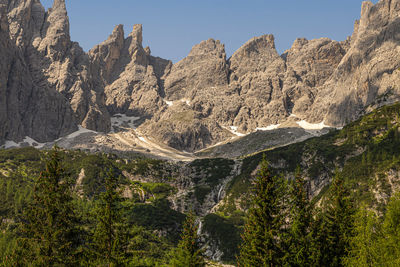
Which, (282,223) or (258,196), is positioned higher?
(258,196)

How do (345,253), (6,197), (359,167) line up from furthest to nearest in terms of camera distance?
(359,167), (6,197), (345,253)

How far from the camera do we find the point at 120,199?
1869 inches

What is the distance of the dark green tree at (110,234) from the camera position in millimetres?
43375

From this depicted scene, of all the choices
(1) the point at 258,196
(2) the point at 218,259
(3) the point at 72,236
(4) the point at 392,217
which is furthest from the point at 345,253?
(2) the point at 218,259

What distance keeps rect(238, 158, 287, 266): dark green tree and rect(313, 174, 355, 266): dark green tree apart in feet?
25.1

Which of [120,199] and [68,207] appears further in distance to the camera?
[120,199]

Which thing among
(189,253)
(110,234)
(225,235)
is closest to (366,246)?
(189,253)

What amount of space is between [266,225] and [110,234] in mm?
18813

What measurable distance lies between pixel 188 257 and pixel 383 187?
428 ft

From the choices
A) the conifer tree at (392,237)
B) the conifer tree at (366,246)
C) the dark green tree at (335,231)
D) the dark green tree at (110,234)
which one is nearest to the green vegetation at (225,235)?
the dark green tree at (335,231)

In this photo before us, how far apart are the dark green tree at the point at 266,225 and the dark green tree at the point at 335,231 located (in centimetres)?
765

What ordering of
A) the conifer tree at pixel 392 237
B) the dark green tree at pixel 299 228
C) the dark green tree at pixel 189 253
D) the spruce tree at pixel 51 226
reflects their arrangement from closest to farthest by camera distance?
the spruce tree at pixel 51 226
the conifer tree at pixel 392 237
the dark green tree at pixel 299 228
the dark green tree at pixel 189 253

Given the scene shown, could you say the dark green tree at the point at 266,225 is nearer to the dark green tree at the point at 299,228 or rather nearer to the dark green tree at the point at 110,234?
the dark green tree at the point at 299,228

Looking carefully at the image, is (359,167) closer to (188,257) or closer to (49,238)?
(188,257)
